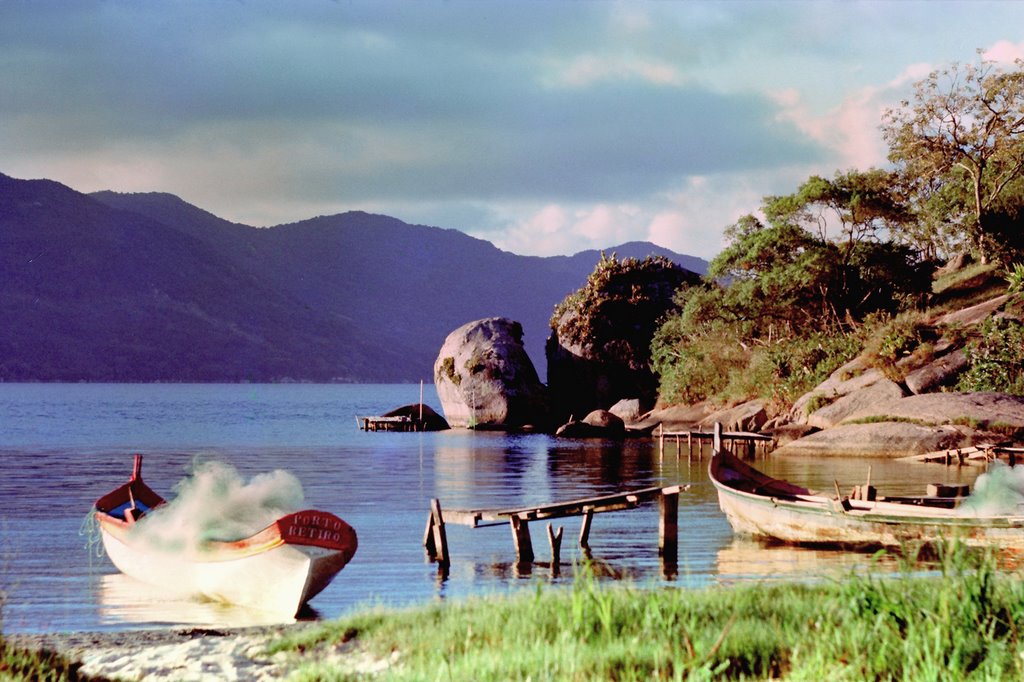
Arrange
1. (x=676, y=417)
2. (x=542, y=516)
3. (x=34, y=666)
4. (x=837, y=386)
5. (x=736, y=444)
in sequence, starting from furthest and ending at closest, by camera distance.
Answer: (x=676, y=417) → (x=736, y=444) → (x=837, y=386) → (x=542, y=516) → (x=34, y=666)

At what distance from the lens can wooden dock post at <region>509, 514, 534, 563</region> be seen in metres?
22.7

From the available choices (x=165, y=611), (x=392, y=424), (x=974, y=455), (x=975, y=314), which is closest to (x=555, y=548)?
(x=165, y=611)

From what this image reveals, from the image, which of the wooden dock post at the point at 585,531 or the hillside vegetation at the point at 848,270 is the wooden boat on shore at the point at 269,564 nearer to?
the wooden dock post at the point at 585,531

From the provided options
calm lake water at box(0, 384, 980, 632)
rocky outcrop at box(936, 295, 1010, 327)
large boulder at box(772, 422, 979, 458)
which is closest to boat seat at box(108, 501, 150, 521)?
calm lake water at box(0, 384, 980, 632)

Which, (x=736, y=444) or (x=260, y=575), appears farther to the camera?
(x=736, y=444)

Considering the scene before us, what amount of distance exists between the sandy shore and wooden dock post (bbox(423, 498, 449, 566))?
8.25 metres

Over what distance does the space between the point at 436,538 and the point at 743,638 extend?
1287 centimetres

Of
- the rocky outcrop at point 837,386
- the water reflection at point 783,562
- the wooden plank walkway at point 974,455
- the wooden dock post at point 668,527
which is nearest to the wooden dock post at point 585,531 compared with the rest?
the wooden dock post at point 668,527

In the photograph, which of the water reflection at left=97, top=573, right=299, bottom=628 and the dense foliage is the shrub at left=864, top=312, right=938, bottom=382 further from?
the water reflection at left=97, top=573, right=299, bottom=628

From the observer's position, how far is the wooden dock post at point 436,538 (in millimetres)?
22219

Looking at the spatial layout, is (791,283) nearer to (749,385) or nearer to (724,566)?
(749,385)

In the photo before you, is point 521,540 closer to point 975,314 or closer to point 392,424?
point 975,314

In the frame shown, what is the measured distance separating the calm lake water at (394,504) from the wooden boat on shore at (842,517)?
0.62 meters

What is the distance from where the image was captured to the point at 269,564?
17.9m
